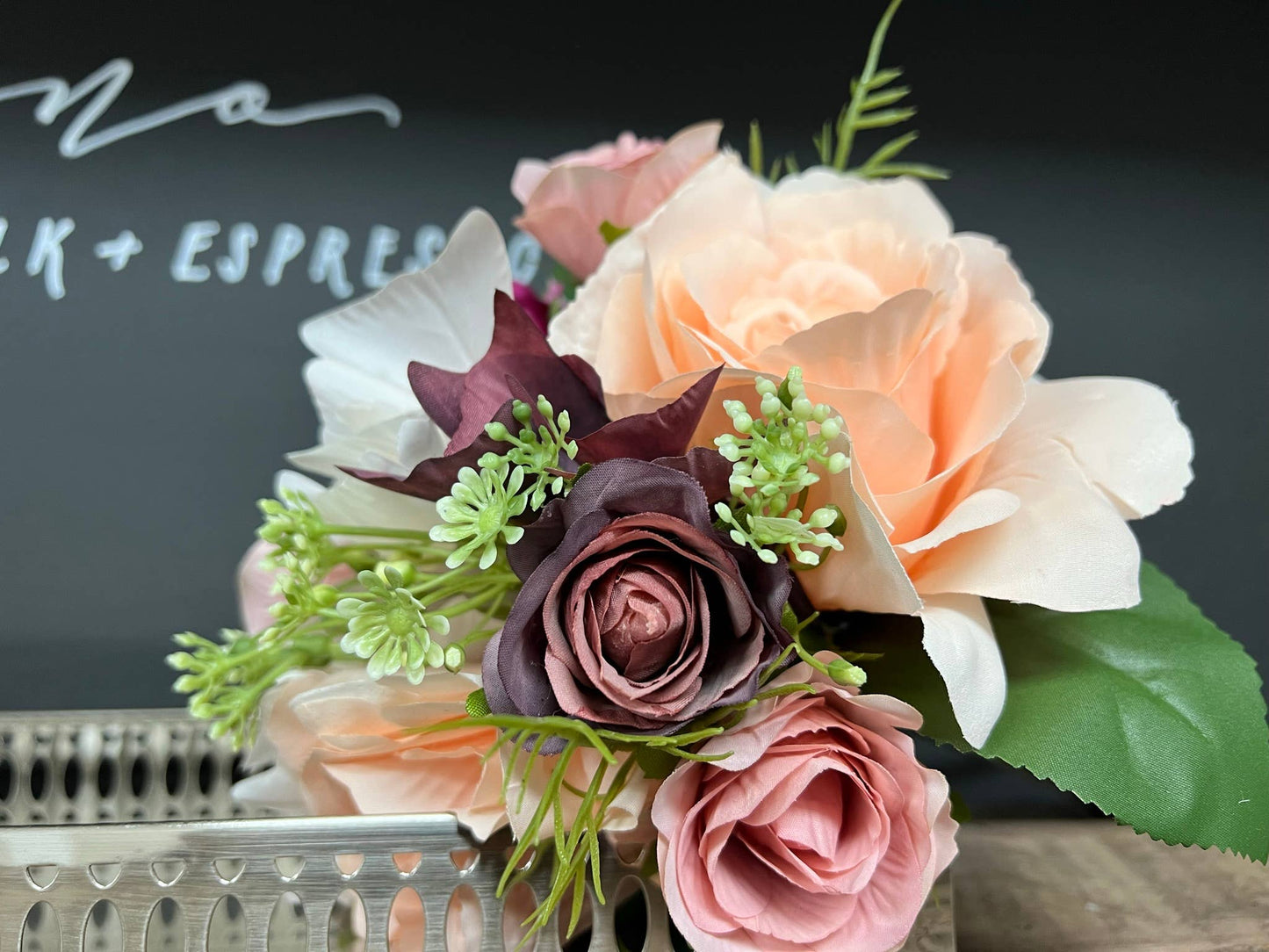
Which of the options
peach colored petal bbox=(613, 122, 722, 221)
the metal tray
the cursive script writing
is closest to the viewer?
the metal tray

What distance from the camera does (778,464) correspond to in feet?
1.03

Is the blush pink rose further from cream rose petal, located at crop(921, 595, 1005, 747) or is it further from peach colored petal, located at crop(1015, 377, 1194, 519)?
peach colored petal, located at crop(1015, 377, 1194, 519)

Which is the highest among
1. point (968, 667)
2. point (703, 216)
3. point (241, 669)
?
point (703, 216)

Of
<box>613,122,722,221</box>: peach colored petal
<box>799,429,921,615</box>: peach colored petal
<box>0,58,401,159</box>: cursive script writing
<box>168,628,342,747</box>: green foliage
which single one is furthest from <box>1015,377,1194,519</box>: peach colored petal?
<box>0,58,401,159</box>: cursive script writing

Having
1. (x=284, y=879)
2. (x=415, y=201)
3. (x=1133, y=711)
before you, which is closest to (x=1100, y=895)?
(x=1133, y=711)

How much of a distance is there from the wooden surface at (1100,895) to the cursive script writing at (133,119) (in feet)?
2.13

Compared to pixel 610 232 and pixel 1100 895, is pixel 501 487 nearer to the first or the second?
pixel 610 232

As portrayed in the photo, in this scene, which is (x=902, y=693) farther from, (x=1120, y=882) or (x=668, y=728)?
(x=1120, y=882)

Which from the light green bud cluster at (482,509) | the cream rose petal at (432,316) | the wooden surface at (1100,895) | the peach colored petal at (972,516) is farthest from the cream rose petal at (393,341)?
the wooden surface at (1100,895)

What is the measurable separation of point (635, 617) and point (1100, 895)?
0.41m

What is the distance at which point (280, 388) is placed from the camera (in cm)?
69

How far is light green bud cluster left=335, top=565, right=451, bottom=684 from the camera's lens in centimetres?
32

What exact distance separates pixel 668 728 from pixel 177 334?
52 cm

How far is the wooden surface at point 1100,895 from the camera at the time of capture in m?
0.48
